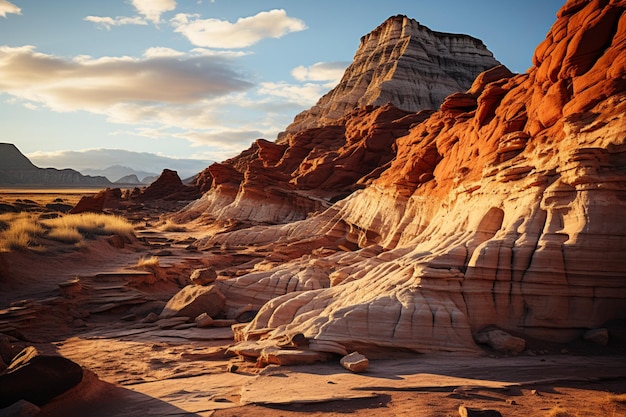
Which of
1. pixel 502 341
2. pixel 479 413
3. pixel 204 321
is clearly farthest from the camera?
pixel 204 321

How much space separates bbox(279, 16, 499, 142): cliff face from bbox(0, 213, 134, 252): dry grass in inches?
2079

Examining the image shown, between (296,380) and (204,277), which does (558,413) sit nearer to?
(296,380)

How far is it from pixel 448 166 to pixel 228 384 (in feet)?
43.4

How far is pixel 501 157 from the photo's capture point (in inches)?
550

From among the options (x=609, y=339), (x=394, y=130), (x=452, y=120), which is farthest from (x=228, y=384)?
(x=394, y=130)

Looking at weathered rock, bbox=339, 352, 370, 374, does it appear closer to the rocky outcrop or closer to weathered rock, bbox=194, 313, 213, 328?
weathered rock, bbox=194, 313, 213, 328

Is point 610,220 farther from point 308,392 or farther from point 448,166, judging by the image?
point 448,166

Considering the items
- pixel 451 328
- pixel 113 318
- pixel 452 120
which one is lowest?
pixel 113 318

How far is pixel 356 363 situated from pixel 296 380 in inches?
43.3

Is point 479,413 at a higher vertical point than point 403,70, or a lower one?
lower

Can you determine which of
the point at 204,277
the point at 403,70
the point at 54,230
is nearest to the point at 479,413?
the point at 204,277

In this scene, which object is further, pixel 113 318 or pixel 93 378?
pixel 113 318

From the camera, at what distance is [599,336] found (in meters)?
9.12

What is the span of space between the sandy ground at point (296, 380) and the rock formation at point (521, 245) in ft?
2.23
